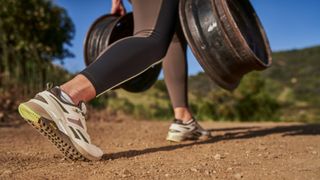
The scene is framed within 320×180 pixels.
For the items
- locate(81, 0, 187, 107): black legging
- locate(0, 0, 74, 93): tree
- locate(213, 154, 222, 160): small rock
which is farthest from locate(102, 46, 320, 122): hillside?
locate(213, 154, 222, 160): small rock

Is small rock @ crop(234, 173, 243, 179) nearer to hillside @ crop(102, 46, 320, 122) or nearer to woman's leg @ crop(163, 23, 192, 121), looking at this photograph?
woman's leg @ crop(163, 23, 192, 121)

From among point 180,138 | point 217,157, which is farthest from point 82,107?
point 180,138

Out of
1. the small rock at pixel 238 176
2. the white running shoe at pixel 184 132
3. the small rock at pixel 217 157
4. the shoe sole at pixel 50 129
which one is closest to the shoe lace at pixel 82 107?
the shoe sole at pixel 50 129

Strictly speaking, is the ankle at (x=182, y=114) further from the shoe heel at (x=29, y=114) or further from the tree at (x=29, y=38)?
the tree at (x=29, y=38)

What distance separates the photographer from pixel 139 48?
7.43 feet

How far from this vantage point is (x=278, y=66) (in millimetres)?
33844

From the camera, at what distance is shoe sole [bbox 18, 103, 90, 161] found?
A: 190cm

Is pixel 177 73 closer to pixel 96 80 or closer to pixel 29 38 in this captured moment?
pixel 96 80

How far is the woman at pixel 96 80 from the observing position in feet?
6.33

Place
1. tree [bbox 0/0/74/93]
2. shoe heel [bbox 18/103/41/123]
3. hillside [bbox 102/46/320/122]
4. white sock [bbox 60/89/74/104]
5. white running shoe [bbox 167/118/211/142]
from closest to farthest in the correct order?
shoe heel [bbox 18/103/41/123]
white sock [bbox 60/89/74/104]
white running shoe [bbox 167/118/211/142]
tree [bbox 0/0/74/93]
hillside [bbox 102/46/320/122]

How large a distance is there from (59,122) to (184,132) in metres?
1.19

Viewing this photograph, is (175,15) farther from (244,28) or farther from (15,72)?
(15,72)

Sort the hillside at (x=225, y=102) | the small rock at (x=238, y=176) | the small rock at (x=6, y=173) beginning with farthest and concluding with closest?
the hillside at (x=225, y=102) < the small rock at (x=6, y=173) < the small rock at (x=238, y=176)

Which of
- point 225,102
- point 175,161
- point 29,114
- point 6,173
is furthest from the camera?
point 225,102
